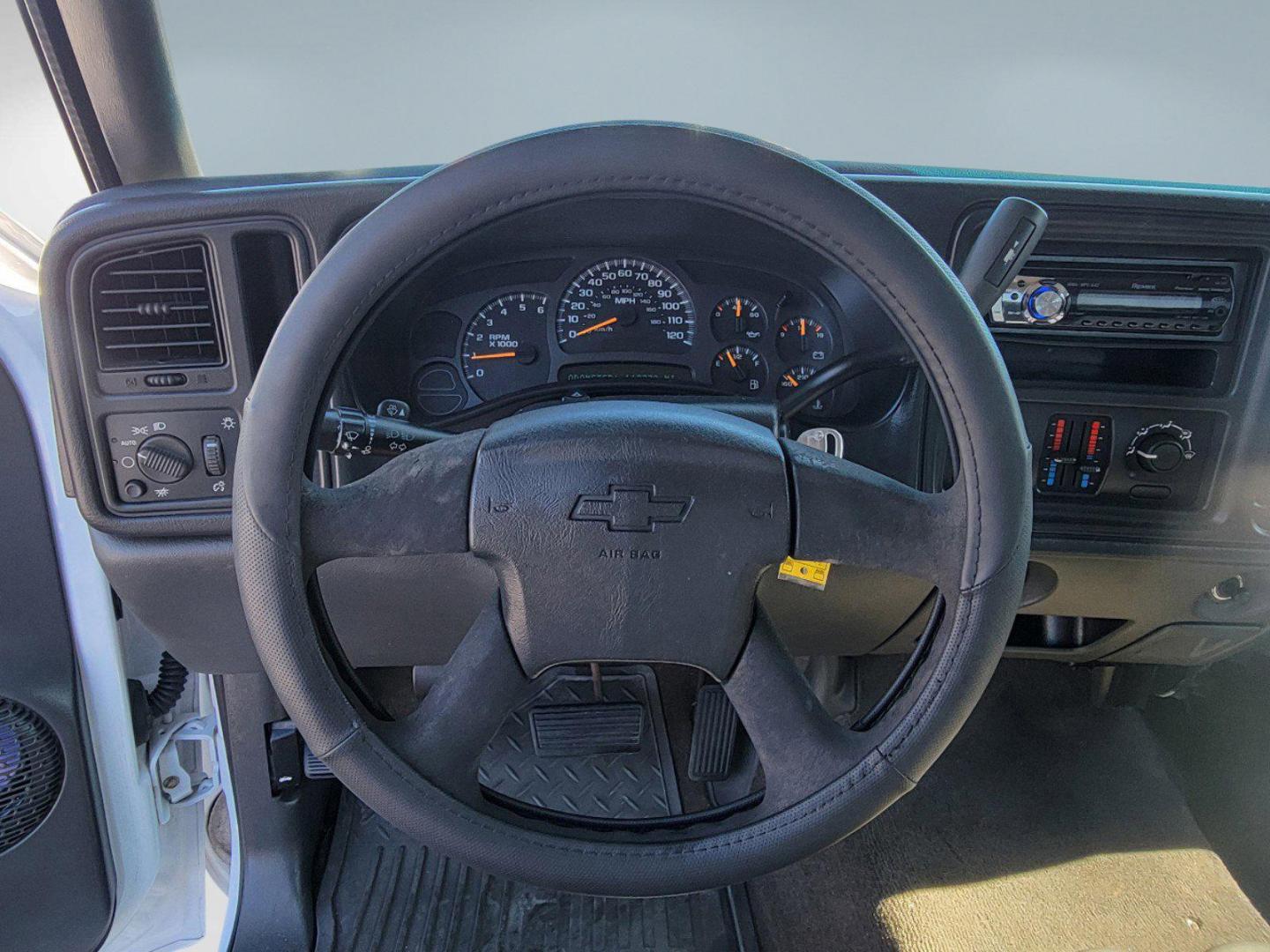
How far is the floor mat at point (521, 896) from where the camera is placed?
1643mm

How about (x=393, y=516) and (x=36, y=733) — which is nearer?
(x=393, y=516)

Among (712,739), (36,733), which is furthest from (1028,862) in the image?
(36,733)

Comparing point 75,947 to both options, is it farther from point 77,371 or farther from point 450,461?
point 450,461

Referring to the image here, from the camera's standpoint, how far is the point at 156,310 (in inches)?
48.9

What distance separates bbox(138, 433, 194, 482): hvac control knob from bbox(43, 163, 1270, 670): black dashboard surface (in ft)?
0.09

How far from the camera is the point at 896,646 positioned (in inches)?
63.4

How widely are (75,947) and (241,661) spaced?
2.20ft

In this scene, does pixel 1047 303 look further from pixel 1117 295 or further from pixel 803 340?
pixel 803 340

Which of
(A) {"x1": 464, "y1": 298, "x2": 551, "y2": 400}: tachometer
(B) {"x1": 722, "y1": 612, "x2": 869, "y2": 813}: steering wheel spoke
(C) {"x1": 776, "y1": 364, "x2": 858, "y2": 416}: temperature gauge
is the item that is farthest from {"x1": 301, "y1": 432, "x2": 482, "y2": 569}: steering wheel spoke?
(C) {"x1": 776, "y1": 364, "x2": 858, "y2": 416}: temperature gauge

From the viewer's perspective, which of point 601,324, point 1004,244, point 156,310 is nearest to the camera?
point 1004,244

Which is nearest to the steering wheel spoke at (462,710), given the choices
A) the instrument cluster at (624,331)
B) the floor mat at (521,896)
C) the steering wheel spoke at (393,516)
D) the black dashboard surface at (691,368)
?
the steering wheel spoke at (393,516)

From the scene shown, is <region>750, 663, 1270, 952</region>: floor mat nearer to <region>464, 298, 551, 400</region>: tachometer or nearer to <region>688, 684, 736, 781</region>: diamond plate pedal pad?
<region>688, 684, 736, 781</region>: diamond plate pedal pad

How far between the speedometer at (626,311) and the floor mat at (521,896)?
0.77m

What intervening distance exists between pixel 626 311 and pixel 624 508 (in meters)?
0.60
